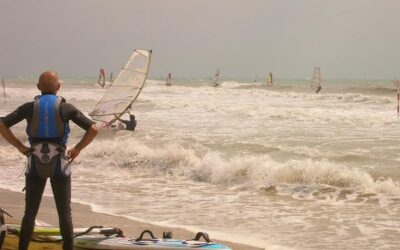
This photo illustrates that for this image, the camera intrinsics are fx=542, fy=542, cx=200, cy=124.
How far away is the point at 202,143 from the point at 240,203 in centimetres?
591

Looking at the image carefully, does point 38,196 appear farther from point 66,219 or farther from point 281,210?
point 281,210

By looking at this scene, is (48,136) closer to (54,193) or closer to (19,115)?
(19,115)

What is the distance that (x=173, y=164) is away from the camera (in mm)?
10492

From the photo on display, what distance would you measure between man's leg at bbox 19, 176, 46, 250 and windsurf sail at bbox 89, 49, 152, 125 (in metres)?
11.2

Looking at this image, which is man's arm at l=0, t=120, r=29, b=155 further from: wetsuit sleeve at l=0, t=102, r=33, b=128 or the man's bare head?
the man's bare head

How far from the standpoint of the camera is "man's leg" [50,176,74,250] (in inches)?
150

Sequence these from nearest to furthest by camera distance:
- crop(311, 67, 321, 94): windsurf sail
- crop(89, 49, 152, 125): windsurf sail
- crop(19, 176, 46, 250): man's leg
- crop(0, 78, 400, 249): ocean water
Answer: crop(19, 176, 46, 250): man's leg < crop(0, 78, 400, 249): ocean water < crop(89, 49, 152, 125): windsurf sail < crop(311, 67, 321, 94): windsurf sail

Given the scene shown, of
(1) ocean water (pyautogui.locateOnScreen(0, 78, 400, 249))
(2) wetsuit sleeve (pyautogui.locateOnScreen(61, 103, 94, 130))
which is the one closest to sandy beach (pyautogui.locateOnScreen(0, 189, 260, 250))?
(1) ocean water (pyautogui.locateOnScreen(0, 78, 400, 249))

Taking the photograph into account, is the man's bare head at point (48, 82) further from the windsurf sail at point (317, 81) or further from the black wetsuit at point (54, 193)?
the windsurf sail at point (317, 81)

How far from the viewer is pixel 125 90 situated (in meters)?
15.5

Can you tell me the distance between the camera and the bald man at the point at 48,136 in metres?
3.66

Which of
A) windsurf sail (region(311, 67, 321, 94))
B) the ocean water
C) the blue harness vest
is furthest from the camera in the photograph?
windsurf sail (region(311, 67, 321, 94))

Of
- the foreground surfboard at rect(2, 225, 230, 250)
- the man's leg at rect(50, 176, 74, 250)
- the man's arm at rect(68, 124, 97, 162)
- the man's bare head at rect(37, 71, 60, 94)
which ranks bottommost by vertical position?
the foreground surfboard at rect(2, 225, 230, 250)

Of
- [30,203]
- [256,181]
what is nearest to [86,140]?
[30,203]
